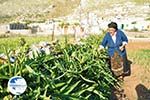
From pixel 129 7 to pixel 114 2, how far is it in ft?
26.7

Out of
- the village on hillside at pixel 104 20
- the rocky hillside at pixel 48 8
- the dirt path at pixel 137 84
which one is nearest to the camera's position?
the dirt path at pixel 137 84

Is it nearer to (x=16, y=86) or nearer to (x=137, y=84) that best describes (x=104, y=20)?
(x=137, y=84)

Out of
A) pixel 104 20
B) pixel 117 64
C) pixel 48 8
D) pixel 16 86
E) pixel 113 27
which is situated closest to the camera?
pixel 16 86

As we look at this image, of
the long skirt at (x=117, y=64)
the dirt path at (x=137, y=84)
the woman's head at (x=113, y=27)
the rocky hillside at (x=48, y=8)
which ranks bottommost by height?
the rocky hillside at (x=48, y=8)

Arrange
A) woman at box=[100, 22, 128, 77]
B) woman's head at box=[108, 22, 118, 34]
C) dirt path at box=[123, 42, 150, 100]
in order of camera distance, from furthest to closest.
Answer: dirt path at box=[123, 42, 150, 100], woman at box=[100, 22, 128, 77], woman's head at box=[108, 22, 118, 34]

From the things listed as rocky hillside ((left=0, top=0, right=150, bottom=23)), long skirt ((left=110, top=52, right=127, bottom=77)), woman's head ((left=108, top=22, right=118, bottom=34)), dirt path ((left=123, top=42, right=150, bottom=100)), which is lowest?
rocky hillside ((left=0, top=0, right=150, bottom=23))

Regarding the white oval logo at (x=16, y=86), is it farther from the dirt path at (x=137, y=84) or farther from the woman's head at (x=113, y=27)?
the dirt path at (x=137, y=84)

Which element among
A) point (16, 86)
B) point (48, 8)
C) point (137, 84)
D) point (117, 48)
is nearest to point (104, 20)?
point (137, 84)

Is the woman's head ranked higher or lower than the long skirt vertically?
higher

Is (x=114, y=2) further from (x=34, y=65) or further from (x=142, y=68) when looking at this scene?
(x=34, y=65)

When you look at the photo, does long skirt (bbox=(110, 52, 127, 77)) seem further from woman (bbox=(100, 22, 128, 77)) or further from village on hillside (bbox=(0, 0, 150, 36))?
village on hillside (bbox=(0, 0, 150, 36))

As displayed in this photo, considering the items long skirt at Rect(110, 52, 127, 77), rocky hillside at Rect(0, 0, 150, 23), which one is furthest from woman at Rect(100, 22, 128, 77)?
rocky hillside at Rect(0, 0, 150, 23)

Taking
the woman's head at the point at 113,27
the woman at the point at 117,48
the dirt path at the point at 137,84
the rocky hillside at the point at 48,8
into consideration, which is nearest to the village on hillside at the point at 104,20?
the rocky hillside at the point at 48,8

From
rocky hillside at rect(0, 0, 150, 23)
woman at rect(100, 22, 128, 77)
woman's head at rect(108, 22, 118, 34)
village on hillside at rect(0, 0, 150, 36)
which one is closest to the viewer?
woman's head at rect(108, 22, 118, 34)
